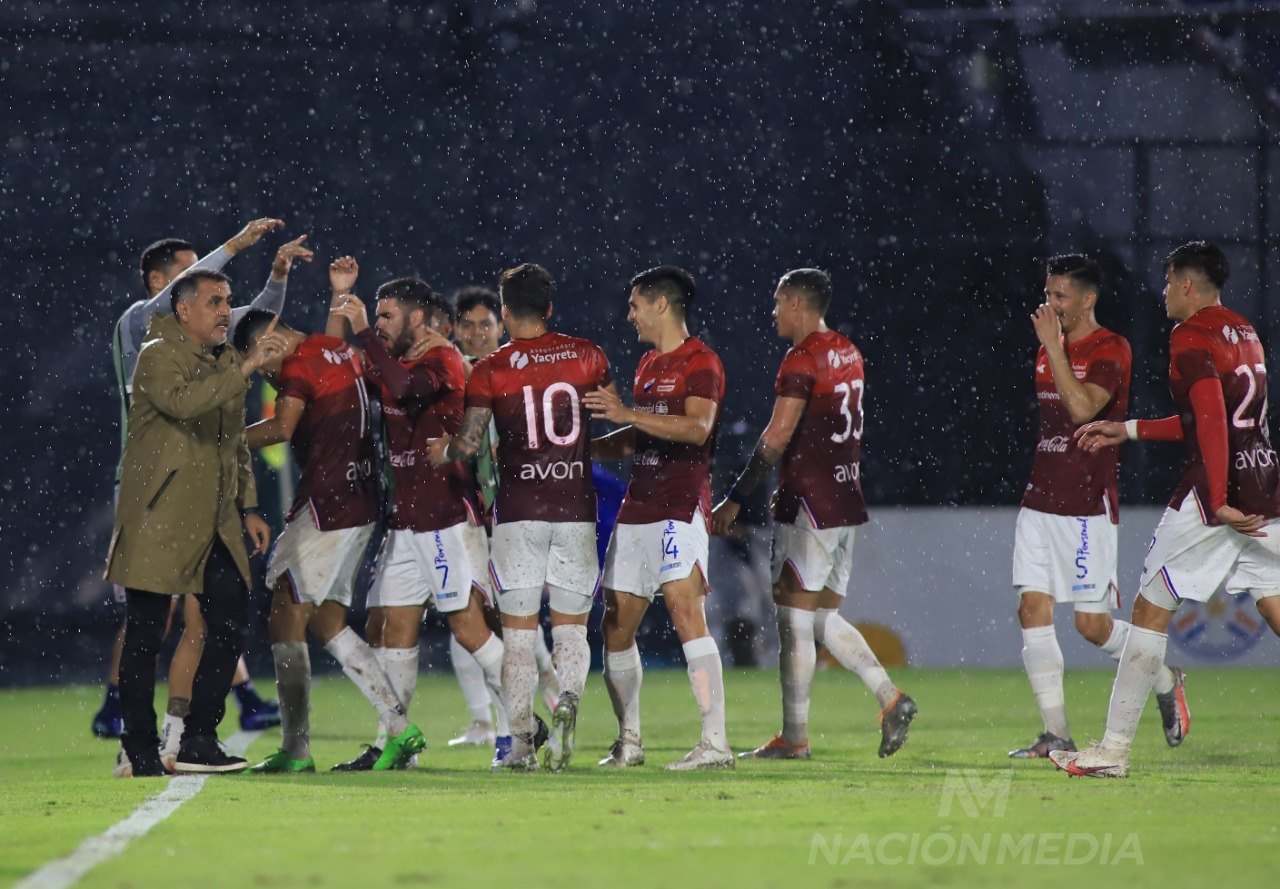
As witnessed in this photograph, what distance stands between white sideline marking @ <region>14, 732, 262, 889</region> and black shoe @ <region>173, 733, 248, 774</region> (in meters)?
0.11

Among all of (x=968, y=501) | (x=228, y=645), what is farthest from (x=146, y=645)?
(x=968, y=501)

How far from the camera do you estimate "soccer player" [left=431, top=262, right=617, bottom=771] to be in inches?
283

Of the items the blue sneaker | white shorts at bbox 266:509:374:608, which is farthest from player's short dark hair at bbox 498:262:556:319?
the blue sneaker

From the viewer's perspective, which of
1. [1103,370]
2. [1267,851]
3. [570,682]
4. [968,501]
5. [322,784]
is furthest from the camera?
[968,501]

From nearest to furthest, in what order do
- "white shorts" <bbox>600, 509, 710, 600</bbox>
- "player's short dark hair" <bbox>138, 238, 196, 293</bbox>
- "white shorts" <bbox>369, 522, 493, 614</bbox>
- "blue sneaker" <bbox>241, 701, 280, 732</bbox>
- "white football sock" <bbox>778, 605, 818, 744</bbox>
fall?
"white shorts" <bbox>600, 509, 710, 600</bbox>, "white shorts" <bbox>369, 522, 493, 614</bbox>, "white football sock" <bbox>778, 605, 818, 744</bbox>, "player's short dark hair" <bbox>138, 238, 196, 293</bbox>, "blue sneaker" <bbox>241, 701, 280, 732</bbox>

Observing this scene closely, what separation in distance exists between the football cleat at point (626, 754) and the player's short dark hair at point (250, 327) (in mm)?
2459

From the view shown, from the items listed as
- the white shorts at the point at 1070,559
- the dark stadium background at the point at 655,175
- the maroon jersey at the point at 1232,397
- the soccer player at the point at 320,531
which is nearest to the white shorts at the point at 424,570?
the soccer player at the point at 320,531

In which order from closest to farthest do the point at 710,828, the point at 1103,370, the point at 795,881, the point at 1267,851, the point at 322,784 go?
the point at 795,881
the point at 1267,851
the point at 710,828
the point at 322,784
the point at 1103,370

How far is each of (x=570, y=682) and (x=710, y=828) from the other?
205 centimetres

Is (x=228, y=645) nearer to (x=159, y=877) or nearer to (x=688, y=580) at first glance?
(x=688, y=580)

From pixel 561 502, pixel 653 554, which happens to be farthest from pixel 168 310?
pixel 653 554

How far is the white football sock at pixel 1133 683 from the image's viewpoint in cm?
647

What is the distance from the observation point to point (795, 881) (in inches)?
167

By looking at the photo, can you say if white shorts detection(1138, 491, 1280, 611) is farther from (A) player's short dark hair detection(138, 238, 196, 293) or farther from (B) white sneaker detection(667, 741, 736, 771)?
(A) player's short dark hair detection(138, 238, 196, 293)
